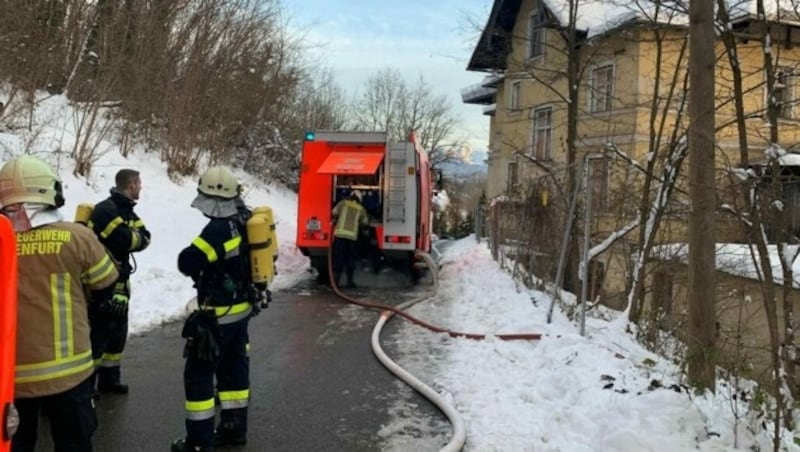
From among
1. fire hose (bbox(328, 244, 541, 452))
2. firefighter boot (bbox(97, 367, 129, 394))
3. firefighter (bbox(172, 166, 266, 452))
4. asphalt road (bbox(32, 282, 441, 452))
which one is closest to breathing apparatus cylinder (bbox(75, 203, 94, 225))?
firefighter boot (bbox(97, 367, 129, 394))

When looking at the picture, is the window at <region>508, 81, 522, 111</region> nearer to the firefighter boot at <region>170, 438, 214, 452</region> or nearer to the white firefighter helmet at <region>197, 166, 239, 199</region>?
the white firefighter helmet at <region>197, 166, 239, 199</region>

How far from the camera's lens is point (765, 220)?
789cm

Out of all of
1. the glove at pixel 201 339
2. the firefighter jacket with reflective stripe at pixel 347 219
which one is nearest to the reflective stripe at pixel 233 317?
the glove at pixel 201 339

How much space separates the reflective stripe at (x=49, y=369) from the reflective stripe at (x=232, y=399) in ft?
4.84

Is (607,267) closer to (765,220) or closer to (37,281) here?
(765,220)

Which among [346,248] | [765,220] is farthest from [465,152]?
[765,220]

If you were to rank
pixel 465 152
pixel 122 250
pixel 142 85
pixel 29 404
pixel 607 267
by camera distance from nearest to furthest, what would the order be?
pixel 29 404 < pixel 122 250 < pixel 607 267 < pixel 142 85 < pixel 465 152

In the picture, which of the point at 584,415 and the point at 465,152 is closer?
the point at 584,415

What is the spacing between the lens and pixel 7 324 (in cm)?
215

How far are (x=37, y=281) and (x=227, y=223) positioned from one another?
1353mm

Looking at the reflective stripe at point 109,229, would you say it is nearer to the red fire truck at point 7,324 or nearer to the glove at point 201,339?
the glove at point 201,339

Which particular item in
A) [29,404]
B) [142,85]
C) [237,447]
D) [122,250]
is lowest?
[237,447]

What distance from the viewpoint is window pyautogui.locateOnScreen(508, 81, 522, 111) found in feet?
96.3

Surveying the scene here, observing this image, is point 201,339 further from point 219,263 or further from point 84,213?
point 84,213
